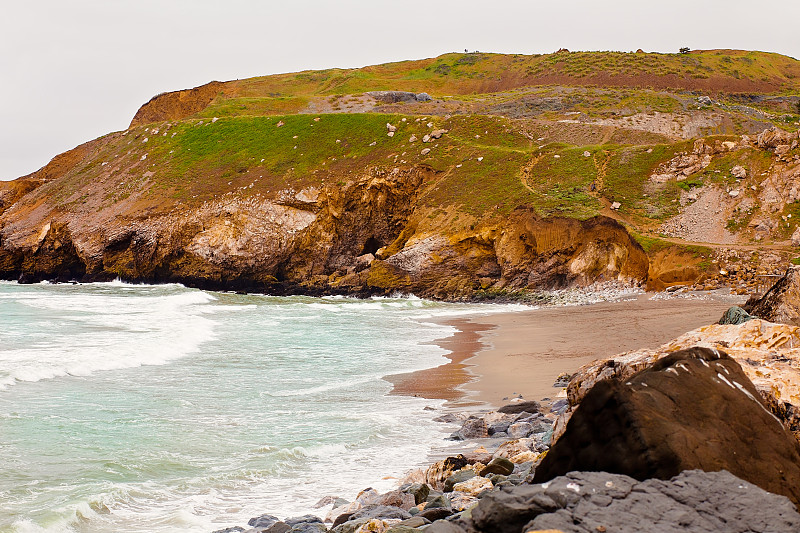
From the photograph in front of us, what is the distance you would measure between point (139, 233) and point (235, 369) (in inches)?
1370

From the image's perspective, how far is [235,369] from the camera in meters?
15.1

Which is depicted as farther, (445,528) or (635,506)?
(445,528)

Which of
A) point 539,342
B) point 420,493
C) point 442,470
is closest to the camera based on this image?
point 420,493

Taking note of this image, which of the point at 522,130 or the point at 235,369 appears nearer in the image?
the point at 235,369

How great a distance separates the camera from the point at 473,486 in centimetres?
629

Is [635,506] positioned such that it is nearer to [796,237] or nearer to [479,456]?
[479,456]

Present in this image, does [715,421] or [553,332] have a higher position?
[715,421]

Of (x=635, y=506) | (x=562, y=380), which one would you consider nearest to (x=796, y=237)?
(x=562, y=380)

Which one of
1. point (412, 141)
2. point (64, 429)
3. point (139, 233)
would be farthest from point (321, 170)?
point (64, 429)

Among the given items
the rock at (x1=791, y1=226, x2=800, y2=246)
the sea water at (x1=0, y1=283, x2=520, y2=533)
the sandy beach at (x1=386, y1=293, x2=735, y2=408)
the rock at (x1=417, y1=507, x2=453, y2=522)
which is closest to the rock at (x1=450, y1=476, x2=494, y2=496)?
the rock at (x1=417, y1=507, x2=453, y2=522)

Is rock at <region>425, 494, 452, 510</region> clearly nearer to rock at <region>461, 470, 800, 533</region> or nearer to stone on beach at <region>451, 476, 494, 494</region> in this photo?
stone on beach at <region>451, 476, 494, 494</region>

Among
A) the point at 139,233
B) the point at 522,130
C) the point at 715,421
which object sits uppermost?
the point at 522,130

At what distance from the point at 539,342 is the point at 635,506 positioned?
1643 cm

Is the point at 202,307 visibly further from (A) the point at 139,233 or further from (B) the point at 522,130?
(B) the point at 522,130
